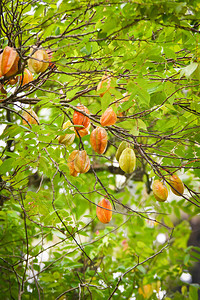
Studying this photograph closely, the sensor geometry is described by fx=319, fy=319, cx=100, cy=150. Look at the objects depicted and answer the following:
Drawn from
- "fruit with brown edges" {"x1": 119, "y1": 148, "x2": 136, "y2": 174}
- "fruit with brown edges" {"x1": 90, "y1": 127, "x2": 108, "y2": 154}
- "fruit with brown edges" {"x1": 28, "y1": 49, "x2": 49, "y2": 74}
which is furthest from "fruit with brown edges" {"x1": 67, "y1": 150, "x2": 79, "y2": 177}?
"fruit with brown edges" {"x1": 28, "y1": 49, "x2": 49, "y2": 74}

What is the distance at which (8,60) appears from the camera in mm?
1551

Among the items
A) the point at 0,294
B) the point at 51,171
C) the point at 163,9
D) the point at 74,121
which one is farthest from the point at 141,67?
the point at 0,294

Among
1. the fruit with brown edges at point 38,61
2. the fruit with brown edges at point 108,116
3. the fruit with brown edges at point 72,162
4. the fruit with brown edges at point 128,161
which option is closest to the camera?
the fruit with brown edges at point 38,61

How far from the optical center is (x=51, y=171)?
2.10m

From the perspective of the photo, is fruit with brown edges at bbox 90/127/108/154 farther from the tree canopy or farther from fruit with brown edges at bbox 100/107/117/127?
fruit with brown edges at bbox 100/107/117/127

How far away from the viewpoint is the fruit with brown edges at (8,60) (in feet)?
5.08

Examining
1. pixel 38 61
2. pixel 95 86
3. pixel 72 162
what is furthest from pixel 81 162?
pixel 38 61

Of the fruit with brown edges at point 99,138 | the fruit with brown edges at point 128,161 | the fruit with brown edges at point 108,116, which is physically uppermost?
the fruit with brown edges at point 108,116

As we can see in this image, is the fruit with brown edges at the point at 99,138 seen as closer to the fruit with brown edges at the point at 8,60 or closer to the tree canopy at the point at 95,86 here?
the tree canopy at the point at 95,86

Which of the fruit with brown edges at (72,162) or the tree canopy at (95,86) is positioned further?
the fruit with brown edges at (72,162)

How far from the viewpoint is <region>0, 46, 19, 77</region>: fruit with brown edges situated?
1550 mm

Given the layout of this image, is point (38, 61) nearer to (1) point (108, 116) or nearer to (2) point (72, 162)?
(1) point (108, 116)

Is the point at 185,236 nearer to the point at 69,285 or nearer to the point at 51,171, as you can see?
the point at 69,285

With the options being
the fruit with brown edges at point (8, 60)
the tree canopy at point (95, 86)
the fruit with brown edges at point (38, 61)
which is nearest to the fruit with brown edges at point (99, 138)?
the tree canopy at point (95, 86)
